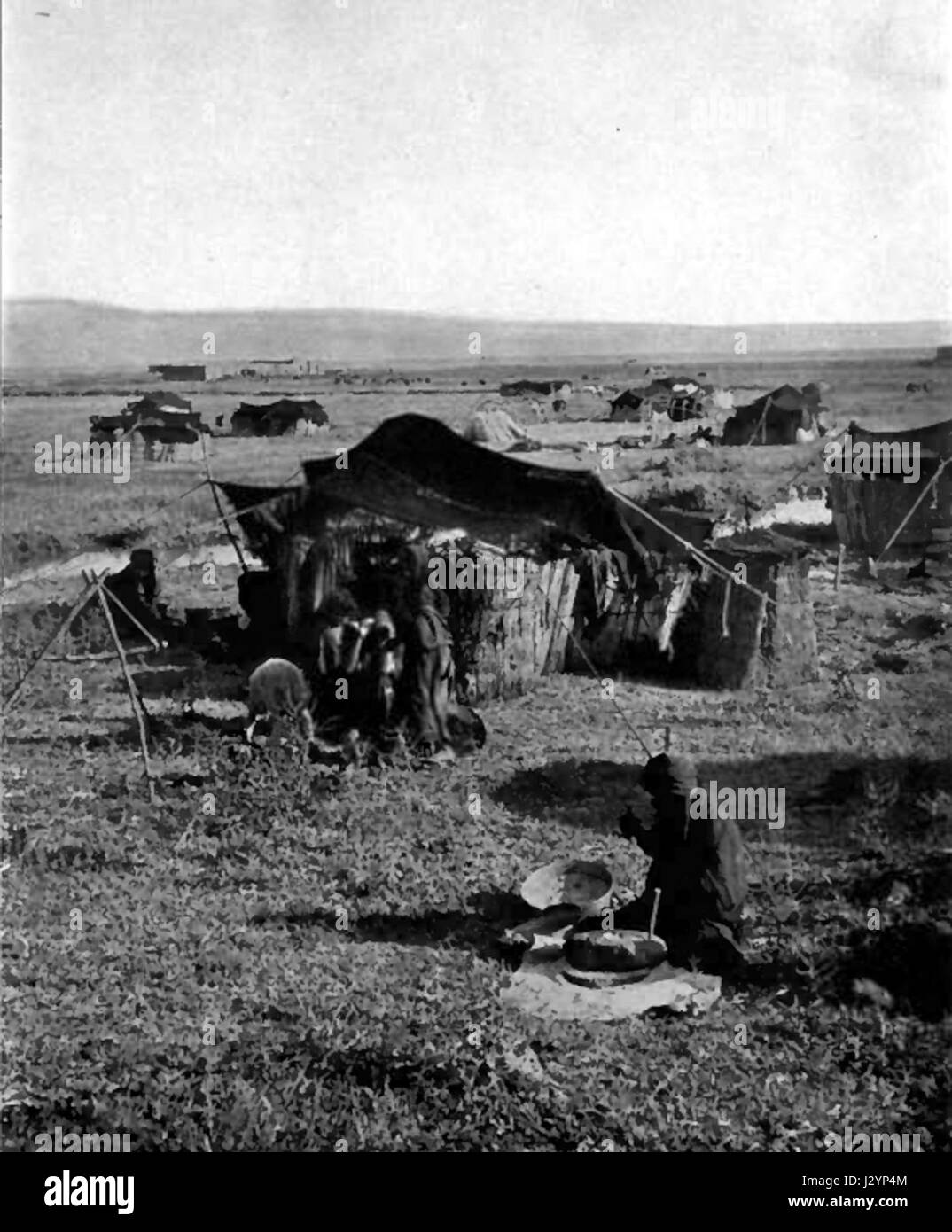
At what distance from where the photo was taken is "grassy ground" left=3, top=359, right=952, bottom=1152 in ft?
16.9

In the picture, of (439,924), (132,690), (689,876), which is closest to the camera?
(689,876)

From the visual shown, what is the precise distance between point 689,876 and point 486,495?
163 centimetres

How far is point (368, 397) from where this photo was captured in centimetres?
546

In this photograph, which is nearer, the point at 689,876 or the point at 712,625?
the point at 689,876

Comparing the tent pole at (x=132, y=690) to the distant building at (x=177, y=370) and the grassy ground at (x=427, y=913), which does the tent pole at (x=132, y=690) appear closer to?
the grassy ground at (x=427, y=913)

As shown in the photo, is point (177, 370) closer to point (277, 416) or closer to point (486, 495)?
point (277, 416)

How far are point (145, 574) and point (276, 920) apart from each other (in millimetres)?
1450

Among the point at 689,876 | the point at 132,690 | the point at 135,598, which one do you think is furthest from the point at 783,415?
the point at 132,690

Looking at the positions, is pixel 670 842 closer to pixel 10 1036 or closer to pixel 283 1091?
pixel 283 1091

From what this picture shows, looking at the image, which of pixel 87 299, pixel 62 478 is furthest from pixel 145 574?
pixel 87 299

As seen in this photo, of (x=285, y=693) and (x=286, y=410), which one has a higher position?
(x=286, y=410)

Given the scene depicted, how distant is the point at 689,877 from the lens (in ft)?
17.1

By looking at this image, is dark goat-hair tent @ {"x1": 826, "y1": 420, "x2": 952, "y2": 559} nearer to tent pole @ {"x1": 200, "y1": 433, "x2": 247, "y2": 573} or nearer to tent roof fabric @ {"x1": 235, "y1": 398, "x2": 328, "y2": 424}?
tent roof fabric @ {"x1": 235, "y1": 398, "x2": 328, "y2": 424}

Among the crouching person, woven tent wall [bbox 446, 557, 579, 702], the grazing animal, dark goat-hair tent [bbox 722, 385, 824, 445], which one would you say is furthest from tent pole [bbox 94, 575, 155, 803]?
dark goat-hair tent [bbox 722, 385, 824, 445]
